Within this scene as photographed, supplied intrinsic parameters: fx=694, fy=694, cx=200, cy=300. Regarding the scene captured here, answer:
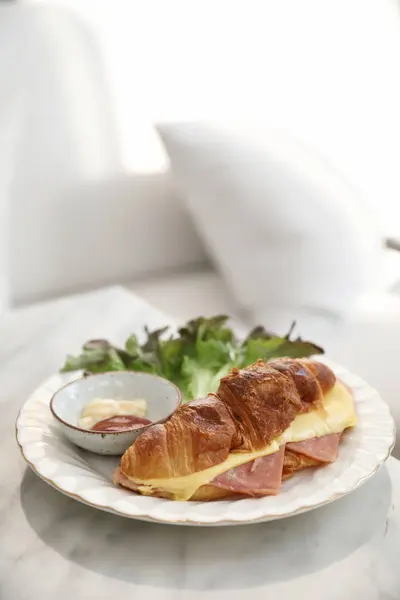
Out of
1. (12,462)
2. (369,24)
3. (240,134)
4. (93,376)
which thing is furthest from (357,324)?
(369,24)

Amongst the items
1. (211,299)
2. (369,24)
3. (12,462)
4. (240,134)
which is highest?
(369,24)

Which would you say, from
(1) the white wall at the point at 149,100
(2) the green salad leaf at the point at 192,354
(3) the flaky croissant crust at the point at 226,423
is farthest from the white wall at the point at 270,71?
(3) the flaky croissant crust at the point at 226,423

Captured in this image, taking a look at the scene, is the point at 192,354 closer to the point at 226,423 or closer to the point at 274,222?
the point at 226,423

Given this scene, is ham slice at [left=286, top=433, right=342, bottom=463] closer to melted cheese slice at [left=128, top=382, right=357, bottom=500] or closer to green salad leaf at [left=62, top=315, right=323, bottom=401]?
melted cheese slice at [left=128, top=382, right=357, bottom=500]

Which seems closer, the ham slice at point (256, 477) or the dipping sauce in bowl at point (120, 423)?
the ham slice at point (256, 477)

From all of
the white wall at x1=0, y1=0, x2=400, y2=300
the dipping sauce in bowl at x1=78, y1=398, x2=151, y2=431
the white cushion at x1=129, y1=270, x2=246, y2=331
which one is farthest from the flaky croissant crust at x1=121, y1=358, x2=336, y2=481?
the white wall at x1=0, y1=0, x2=400, y2=300

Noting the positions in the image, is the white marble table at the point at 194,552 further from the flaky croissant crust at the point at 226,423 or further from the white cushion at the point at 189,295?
the white cushion at the point at 189,295

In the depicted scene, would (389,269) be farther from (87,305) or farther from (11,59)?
(11,59)

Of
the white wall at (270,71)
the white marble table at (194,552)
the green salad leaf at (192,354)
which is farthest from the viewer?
the white wall at (270,71)
